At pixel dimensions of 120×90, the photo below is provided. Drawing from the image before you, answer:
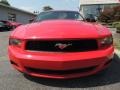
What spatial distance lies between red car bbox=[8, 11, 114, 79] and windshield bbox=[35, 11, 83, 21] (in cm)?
185

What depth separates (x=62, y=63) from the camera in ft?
14.4

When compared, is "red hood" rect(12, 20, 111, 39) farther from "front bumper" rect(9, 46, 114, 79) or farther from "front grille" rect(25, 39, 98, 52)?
"front bumper" rect(9, 46, 114, 79)

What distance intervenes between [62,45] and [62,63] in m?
0.36

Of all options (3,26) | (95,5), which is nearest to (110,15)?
(3,26)

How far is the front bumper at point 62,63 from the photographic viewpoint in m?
4.42

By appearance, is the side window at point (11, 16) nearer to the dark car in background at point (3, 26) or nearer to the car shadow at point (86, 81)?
the dark car in background at point (3, 26)

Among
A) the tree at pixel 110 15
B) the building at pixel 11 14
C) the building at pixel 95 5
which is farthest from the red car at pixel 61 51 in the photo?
the building at pixel 95 5

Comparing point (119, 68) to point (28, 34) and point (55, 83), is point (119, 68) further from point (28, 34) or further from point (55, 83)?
point (28, 34)

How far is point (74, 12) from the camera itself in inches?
285

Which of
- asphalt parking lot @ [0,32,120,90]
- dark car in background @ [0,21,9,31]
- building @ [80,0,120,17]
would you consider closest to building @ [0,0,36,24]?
dark car in background @ [0,21,9,31]

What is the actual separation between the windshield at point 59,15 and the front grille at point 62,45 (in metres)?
2.13

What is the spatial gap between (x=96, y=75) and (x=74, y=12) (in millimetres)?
2532

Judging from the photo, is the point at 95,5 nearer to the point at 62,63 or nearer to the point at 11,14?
the point at 11,14

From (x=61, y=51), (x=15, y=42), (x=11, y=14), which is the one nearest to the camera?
(x=61, y=51)
